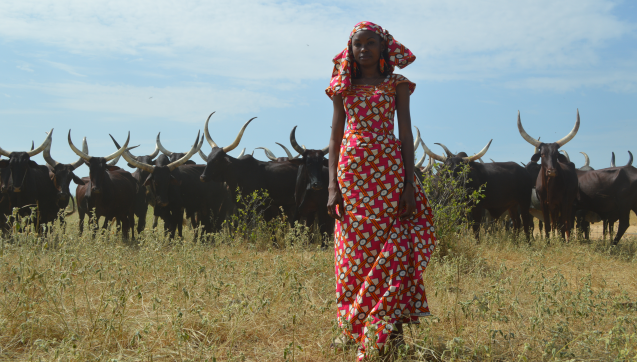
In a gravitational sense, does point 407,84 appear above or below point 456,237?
above

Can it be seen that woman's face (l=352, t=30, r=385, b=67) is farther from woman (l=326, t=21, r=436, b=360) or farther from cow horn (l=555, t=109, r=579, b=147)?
cow horn (l=555, t=109, r=579, b=147)

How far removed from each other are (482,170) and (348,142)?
776cm

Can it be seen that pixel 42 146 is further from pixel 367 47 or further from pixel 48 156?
pixel 367 47

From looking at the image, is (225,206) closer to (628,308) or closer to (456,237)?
(456,237)

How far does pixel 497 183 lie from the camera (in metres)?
10.1

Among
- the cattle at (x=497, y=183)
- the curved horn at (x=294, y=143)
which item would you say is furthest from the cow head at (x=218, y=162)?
the cattle at (x=497, y=183)

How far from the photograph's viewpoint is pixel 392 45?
3.04m

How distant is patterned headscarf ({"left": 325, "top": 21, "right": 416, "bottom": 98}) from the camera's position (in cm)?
298

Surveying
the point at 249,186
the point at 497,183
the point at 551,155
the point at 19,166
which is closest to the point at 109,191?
the point at 19,166

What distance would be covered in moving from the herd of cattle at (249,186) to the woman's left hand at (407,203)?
194 inches

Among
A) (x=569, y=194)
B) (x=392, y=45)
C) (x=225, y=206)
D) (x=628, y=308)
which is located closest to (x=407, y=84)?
(x=392, y=45)

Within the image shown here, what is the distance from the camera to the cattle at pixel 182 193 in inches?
368

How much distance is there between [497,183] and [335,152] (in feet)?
26.0

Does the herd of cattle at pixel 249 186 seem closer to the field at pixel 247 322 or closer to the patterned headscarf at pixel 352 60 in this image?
the field at pixel 247 322
